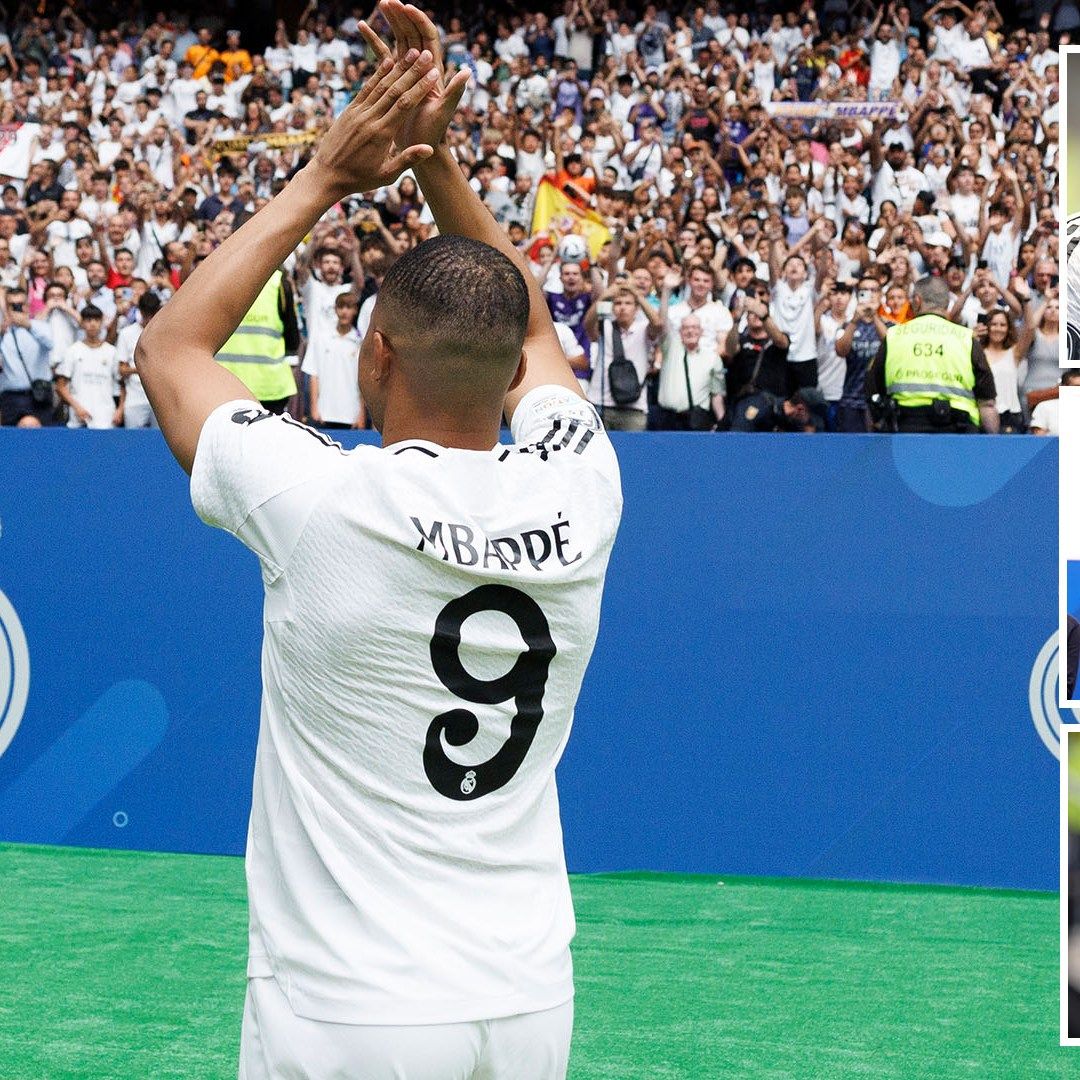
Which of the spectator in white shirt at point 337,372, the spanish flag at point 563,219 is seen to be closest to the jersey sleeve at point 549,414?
the spectator in white shirt at point 337,372

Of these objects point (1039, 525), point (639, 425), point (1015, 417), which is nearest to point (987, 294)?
point (1015, 417)

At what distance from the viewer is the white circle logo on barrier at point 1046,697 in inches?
281

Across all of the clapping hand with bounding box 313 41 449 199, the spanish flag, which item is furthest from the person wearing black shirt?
the clapping hand with bounding box 313 41 449 199

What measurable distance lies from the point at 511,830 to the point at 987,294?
10152mm

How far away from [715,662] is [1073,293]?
4.70 m

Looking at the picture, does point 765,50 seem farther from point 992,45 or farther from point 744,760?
point 744,760

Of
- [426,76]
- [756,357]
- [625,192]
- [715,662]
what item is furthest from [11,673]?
[625,192]

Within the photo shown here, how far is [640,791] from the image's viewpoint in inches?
293

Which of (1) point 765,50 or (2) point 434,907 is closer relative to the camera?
(2) point 434,907

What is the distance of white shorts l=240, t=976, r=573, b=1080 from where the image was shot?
1.95 m

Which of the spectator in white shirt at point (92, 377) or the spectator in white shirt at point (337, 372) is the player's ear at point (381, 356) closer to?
the spectator in white shirt at point (337, 372)

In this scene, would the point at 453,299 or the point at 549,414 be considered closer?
the point at 453,299

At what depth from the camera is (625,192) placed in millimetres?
15242

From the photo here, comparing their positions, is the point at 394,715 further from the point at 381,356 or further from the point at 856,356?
the point at 856,356
